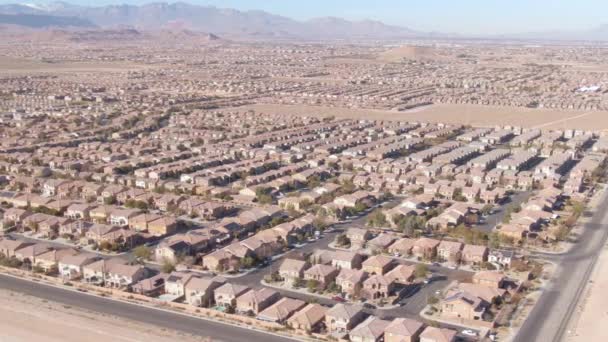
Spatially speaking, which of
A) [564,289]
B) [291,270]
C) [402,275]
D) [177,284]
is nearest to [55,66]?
[177,284]

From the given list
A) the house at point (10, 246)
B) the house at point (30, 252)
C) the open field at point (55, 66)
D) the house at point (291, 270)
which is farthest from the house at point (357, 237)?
the open field at point (55, 66)

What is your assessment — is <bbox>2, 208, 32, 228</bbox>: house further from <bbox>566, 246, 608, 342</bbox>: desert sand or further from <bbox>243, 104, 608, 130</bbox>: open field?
<bbox>243, 104, 608, 130</bbox>: open field

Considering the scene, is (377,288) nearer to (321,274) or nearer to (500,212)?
(321,274)

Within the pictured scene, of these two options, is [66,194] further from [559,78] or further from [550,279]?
[559,78]

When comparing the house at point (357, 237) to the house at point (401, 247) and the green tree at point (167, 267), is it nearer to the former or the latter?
the house at point (401, 247)

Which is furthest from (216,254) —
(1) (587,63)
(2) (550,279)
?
(1) (587,63)

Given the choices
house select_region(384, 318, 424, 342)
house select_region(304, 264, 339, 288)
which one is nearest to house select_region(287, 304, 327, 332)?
house select_region(384, 318, 424, 342)
